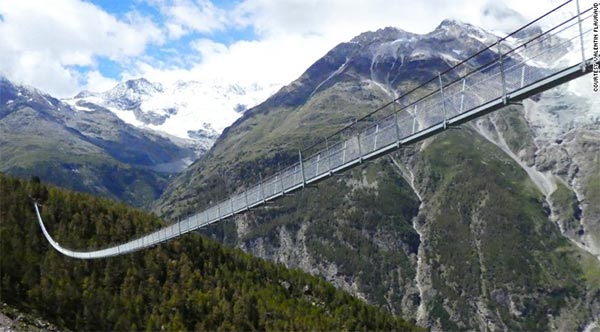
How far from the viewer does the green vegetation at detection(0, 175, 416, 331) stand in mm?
72500

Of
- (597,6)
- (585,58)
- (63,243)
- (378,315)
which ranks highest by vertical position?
(63,243)

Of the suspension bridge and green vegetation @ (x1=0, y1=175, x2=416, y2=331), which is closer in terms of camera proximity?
the suspension bridge

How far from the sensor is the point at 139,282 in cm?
8712

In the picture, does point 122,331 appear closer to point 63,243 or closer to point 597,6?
point 63,243

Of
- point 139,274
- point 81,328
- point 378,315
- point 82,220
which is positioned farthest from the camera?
point 378,315

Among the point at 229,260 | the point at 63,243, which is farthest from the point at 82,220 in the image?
the point at 229,260

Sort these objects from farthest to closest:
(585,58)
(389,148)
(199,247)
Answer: (199,247), (389,148), (585,58)

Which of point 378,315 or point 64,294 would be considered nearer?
point 64,294

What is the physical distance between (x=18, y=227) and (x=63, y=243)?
6.15 meters

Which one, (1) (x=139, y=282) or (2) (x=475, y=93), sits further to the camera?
(1) (x=139, y=282)

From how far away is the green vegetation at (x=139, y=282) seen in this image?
72.5m

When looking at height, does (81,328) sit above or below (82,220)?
below

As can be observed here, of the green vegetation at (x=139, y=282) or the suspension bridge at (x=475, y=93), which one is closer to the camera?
the suspension bridge at (x=475, y=93)

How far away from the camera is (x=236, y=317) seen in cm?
9088
